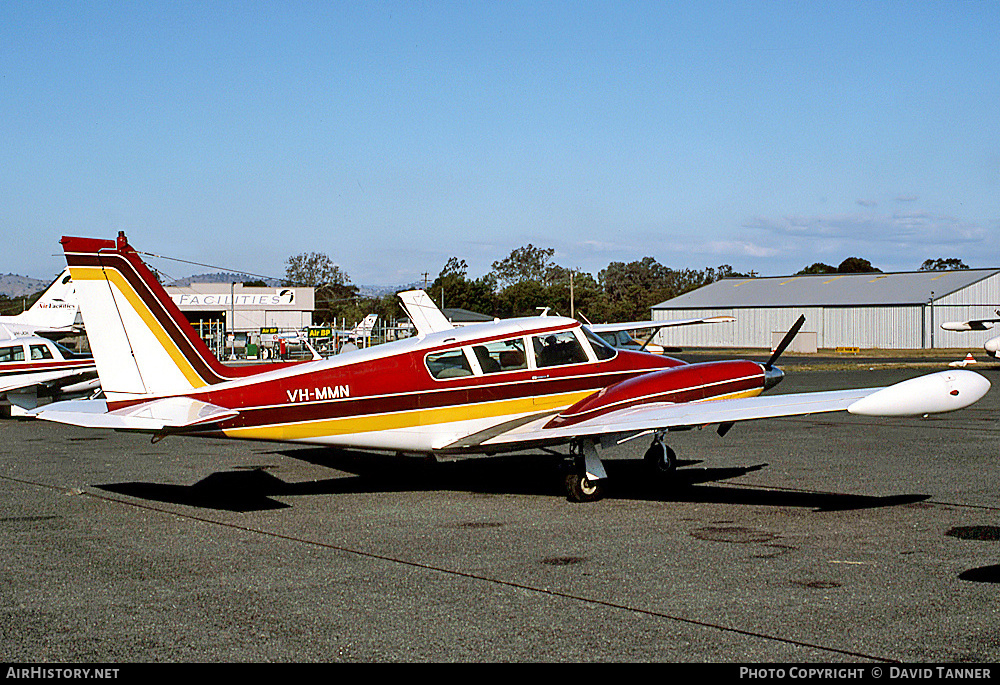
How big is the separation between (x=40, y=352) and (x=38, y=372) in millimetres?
658

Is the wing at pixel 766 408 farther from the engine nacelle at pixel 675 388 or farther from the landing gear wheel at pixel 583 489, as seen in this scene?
the landing gear wheel at pixel 583 489

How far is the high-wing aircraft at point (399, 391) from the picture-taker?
10891mm

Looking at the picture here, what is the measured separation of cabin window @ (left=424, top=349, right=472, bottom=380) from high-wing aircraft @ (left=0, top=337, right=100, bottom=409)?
557 inches

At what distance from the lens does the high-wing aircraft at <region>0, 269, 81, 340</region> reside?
3322 centimetres

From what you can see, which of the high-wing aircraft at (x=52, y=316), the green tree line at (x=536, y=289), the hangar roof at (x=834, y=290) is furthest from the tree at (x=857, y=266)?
the high-wing aircraft at (x=52, y=316)

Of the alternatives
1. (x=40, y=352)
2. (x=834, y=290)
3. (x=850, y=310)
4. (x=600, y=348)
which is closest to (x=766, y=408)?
(x=600, y=348)

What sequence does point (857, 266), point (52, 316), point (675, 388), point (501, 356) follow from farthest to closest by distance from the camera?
point (857, 266) < point (52, 316) < point (501, 356) < point (675, 388)

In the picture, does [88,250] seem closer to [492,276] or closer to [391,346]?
[391,346]

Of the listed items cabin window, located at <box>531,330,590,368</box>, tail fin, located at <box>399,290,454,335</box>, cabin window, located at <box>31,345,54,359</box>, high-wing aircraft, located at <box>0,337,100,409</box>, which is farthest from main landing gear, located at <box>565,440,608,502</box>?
tail fin, located at <box>399,290,454,335</box>

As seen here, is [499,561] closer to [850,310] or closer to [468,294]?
[850,310]

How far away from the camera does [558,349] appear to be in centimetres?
1221

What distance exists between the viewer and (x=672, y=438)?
58.7ft

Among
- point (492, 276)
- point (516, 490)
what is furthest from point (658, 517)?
point (492, 276)

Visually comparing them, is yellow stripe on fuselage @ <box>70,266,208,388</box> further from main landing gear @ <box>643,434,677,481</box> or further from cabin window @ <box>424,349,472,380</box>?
main landing gear @ <box>643,434,677,481</box>
